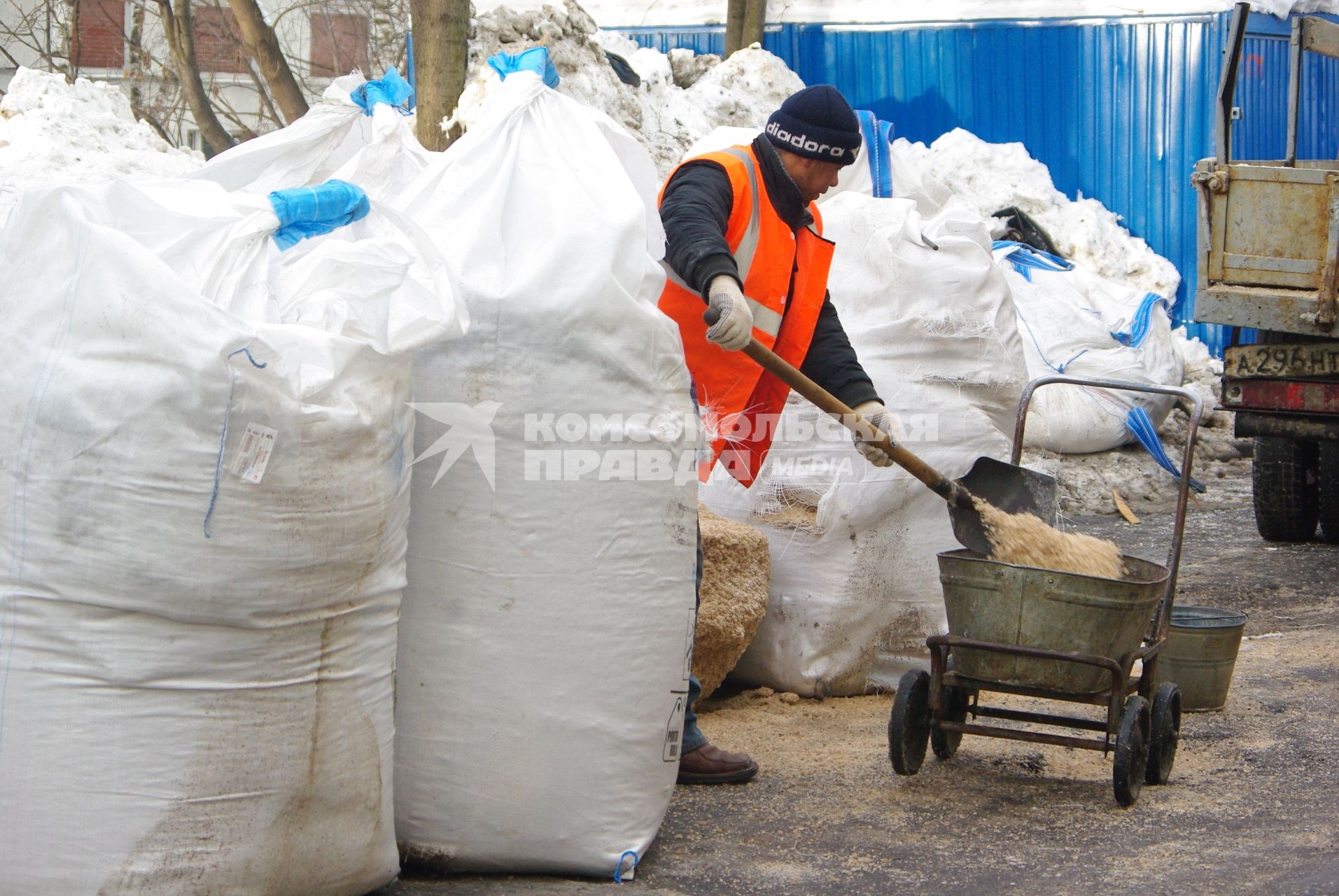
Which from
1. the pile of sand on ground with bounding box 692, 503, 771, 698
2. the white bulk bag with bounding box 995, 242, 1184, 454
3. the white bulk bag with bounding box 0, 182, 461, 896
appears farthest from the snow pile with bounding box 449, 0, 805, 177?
the white bulk bag with bounding box 0, 182, 461, 896

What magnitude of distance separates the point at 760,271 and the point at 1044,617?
3.47 ft

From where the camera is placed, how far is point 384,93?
10.1 ft

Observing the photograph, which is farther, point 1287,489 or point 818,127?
point 1287,489

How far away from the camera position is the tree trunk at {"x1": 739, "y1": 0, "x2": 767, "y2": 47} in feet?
33.1

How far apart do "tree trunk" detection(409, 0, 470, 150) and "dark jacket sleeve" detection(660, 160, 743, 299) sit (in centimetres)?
292

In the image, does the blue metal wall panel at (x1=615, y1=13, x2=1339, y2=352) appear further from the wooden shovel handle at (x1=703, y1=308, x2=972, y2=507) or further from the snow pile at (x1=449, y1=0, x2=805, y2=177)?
the wooden shovel handle at (x1=703, y1=308, x2=972, y2=507)

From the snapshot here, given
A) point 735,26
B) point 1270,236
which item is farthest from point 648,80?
point 1270,236

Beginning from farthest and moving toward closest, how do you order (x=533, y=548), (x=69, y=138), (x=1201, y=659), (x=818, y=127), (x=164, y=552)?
(x=69, y=138), (x=1201, y=659), (x=818, y=127), (x=533, y=548), (x=164, y=552)

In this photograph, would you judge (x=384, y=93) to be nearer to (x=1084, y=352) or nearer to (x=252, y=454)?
(x=252, y=454)

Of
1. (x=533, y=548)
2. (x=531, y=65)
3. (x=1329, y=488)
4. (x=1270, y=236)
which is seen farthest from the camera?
(x=1329, y=488)

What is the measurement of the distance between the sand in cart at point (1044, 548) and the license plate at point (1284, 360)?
3.07m

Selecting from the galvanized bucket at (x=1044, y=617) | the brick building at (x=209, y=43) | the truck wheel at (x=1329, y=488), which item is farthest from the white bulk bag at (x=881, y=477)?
the brick building at (x=209, y=43)

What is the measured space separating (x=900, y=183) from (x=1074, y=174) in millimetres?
5172

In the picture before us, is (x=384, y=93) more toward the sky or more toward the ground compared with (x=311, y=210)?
more toward the sky
